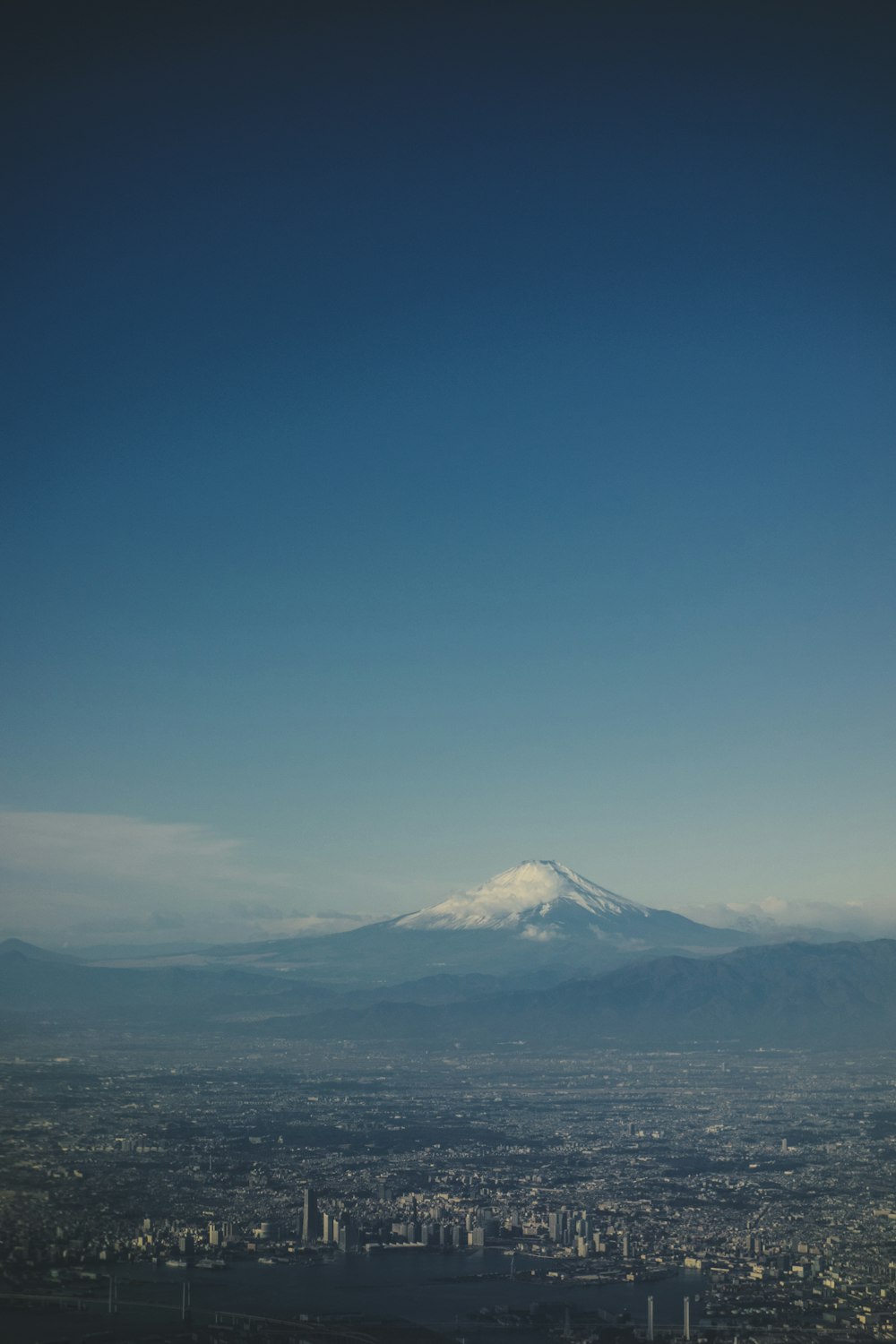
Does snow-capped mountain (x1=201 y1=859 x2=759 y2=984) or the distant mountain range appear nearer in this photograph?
the distant mountain range

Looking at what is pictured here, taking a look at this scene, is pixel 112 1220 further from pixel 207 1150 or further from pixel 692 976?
pixel 692 976

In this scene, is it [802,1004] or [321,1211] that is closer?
[321,1211]

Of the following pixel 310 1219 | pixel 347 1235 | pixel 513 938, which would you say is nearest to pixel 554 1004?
pixel 513 938

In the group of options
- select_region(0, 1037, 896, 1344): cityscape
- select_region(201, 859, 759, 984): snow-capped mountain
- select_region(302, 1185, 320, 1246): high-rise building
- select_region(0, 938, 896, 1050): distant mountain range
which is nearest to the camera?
select_region(0, 1037, 896, 1344): cityscape

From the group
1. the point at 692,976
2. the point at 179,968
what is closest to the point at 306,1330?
the point at 179,968

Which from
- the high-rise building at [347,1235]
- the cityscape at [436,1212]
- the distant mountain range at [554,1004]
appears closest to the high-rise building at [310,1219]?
the cityscape at [436,1212]

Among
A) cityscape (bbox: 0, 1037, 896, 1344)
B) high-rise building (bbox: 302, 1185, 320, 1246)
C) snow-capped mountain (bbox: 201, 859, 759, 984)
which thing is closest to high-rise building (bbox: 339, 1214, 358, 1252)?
cityscape (bbox: 0, 1037, 896, 1344)

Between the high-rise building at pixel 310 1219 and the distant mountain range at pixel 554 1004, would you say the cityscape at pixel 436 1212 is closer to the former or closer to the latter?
the high-rise building at pixel 310 1219

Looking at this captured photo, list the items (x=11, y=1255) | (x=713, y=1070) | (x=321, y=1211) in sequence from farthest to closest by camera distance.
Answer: (x=713, y=1070) < (x=321, y=1211) < (x=11, y=1255)

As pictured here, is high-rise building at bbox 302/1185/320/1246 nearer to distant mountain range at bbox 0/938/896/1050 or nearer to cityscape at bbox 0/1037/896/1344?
cityscape at bbox 0/1037/896/1344
